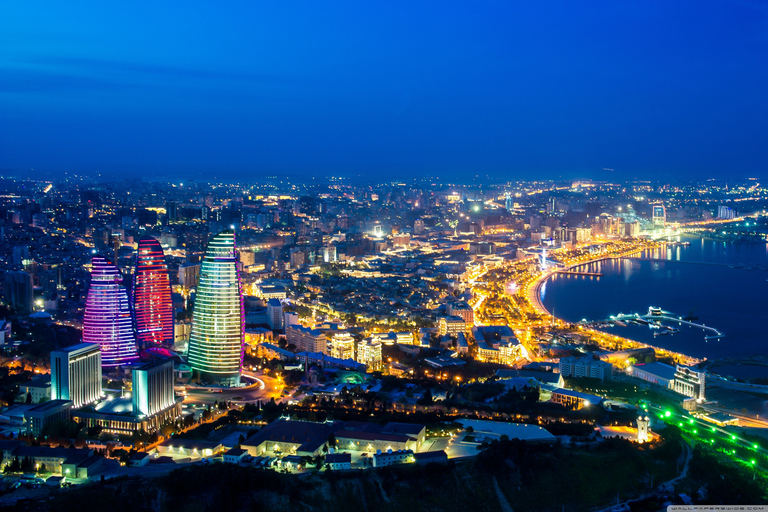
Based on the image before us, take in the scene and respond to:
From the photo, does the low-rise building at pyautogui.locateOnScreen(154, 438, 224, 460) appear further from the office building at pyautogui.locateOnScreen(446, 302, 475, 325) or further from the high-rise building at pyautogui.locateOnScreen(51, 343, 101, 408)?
the office building at pyautogui.locateOnScreen(446, 302, 475, 325)

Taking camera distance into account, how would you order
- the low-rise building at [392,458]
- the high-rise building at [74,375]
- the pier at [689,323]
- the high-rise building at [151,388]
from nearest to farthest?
the low-rise building at [392,458], the high-rise building at [151,388], the high-rise building at [74,375], the pier at [689,323]

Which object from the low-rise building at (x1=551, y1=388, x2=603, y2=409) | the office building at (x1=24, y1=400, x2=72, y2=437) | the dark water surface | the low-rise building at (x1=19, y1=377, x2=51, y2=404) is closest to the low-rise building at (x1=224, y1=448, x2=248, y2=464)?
the office building at (x1=24, y1=400, x2=72, y2=437)

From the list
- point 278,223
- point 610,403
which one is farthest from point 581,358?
point 278,223

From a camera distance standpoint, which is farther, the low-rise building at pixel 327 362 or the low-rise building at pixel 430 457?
the low-rise building at pixel 327 362

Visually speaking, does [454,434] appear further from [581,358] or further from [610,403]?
[581,358]

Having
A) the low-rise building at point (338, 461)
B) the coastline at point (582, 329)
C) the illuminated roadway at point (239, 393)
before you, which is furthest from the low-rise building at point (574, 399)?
the illuminated roadway at point (239, 393)

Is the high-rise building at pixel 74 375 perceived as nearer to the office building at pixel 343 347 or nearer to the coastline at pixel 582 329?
the office building at pixel 343 347
